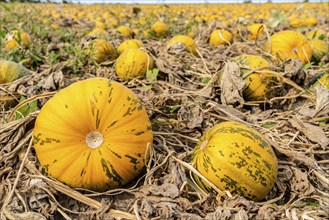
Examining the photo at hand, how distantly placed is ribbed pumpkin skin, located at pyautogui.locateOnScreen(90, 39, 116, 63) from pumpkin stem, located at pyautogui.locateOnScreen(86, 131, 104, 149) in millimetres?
2810

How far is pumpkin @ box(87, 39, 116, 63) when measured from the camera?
5086 millimetres

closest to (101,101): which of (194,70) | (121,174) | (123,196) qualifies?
(121,174)

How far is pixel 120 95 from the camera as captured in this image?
251cm

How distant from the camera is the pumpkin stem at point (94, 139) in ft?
7.92

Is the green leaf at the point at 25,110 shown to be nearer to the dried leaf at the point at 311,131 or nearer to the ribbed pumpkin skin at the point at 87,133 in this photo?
the ribbed pumpkin skin at the point at 87,133

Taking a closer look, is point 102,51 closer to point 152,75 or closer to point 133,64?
point 133,64

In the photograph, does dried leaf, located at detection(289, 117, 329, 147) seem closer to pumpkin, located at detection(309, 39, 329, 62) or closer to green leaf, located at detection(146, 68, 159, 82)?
green leaf, located at detection(146, 68, 159, 82)

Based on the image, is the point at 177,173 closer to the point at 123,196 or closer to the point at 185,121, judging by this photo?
the point at 123,196

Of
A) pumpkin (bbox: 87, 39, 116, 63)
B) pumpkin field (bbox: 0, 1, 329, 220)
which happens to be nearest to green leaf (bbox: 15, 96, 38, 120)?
pumpkin field (bbox: 0, 1, 329, 220)

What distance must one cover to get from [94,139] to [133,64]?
2100 mm

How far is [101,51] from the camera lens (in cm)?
517

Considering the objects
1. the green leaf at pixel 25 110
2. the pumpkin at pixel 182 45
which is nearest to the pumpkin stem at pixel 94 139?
the green leaf at pixel 25 110

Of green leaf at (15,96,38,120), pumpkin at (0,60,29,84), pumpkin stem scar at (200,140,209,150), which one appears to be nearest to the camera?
pumpkin stem scar at (200,140,209,150)

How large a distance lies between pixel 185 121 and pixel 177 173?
2.42 feet
